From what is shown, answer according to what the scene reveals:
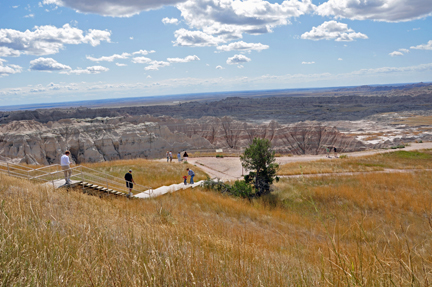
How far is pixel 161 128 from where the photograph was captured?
189ft

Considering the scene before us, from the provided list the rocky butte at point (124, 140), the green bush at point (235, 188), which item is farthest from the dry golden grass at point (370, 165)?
the rocky butte at point (124, 140)

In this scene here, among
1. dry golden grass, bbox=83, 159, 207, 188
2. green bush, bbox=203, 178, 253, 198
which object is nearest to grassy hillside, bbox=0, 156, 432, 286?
green bush, bbox=203, 178, 253, 198

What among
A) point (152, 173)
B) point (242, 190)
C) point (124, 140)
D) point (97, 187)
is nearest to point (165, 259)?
point (97, 187)

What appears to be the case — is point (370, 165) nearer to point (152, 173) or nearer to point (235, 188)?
point (235, 188)

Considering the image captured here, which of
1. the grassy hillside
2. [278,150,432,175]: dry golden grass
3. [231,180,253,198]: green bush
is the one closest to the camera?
the grassy hillside

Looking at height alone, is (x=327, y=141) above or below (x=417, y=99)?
below

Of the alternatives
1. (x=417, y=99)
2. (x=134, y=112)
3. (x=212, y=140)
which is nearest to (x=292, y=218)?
(x=212, y=140)

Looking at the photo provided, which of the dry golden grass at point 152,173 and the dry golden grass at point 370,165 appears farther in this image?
the dry golden grass at point 370,165

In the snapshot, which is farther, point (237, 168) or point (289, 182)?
point (237, 168)

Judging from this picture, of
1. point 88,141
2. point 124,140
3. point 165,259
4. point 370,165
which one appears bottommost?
point 370,165

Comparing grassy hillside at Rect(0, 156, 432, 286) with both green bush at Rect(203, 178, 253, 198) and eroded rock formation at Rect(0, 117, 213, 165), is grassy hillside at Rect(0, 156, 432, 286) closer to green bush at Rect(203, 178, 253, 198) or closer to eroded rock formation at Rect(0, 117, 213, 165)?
green bush at Rect(203, 178, 253, 198)

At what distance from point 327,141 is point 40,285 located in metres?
65.1

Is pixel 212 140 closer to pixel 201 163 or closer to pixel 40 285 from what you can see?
pixel 201 163

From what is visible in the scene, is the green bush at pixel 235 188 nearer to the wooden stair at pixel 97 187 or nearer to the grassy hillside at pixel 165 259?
the wooden stair at pixel 97 187
